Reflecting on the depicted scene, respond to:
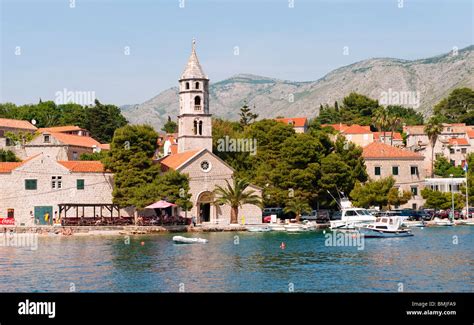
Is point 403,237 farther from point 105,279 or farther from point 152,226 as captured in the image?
point 105,279

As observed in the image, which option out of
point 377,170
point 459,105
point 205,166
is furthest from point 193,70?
point 459,105

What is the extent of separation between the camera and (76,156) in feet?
318

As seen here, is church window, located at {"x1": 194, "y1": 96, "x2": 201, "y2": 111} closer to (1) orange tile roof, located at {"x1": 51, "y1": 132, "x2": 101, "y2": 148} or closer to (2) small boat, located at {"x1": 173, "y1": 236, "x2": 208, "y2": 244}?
(2) small boat, located at {"x1": 173, "y1": 236, "x2": 208, "y2": 244}

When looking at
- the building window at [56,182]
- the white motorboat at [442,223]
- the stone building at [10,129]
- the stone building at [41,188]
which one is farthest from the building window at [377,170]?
the stone building at [10,129]

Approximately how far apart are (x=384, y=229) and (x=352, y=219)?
690 centimetres

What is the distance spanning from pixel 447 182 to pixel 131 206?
38.3 meters

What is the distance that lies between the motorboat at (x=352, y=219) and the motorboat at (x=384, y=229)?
3824 millimetres

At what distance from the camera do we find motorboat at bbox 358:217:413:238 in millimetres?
61822

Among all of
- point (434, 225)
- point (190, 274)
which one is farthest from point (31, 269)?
point (434, 225)

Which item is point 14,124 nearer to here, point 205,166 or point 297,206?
point 205,166

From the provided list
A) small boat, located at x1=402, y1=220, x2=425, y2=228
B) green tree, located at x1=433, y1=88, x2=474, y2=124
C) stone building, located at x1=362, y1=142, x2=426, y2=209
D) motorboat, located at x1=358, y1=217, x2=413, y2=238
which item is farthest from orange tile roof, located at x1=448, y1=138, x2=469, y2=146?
motorboat, located at x1=358, y1=217, x2=413, y2=238

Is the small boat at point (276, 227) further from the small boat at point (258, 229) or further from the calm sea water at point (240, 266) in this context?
the calm sea water at point (240, 266)

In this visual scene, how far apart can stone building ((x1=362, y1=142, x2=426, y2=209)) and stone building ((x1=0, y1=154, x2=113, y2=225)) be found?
3097cm

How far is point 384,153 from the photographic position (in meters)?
87.6
